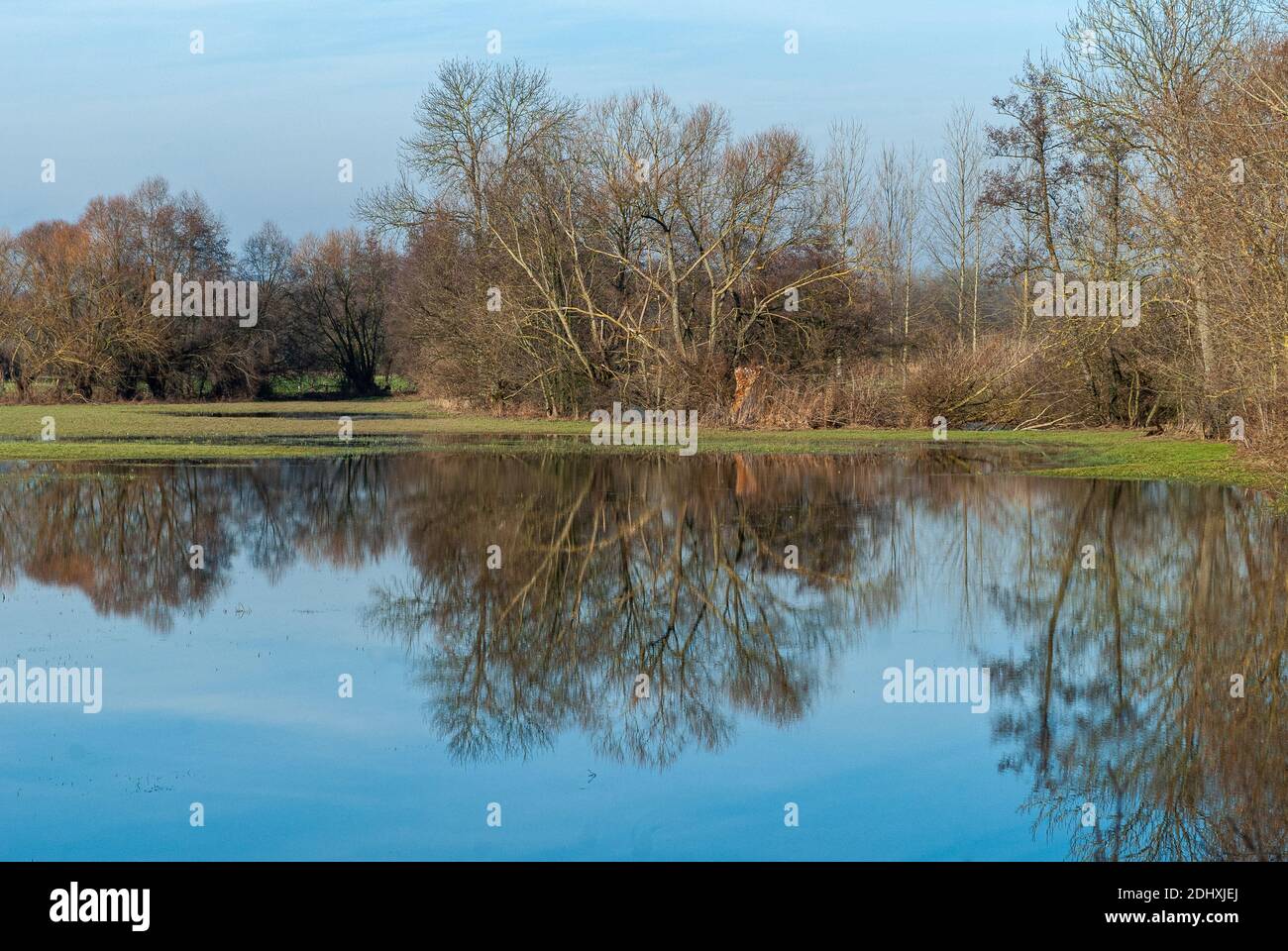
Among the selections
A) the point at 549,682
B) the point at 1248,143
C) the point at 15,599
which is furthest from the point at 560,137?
the point at 549,682

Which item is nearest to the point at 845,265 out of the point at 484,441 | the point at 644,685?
the point at 484,441

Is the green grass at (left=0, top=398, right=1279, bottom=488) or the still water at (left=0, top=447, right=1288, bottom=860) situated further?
the green grass at (left=0, top=398, right=1279, bottom=488)

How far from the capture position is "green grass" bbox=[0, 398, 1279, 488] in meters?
24.8

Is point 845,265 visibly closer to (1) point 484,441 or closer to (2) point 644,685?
(1) point 484,441

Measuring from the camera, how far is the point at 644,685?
8.70m

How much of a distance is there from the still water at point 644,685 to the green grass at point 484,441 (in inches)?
294

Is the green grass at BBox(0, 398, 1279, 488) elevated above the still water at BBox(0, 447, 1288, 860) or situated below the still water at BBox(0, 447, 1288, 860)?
above

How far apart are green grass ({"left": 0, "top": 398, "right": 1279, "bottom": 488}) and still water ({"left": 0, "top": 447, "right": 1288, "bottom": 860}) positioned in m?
7.47

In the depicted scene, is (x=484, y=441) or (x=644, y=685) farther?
(x=484, y=441)

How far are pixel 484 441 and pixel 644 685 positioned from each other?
25.2 metres

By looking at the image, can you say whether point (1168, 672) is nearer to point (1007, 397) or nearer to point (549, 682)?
point (549, 682)

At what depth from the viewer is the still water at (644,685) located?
20.4 feet

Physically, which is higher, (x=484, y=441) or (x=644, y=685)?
(x=484, y=441)

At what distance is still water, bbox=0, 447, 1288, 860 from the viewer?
6.20 m
